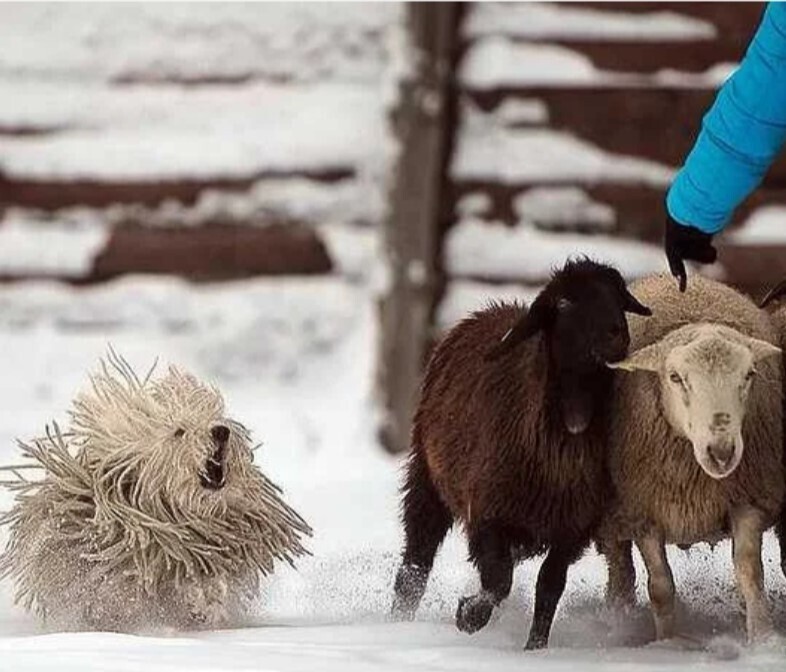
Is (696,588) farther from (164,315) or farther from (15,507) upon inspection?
(164,315)

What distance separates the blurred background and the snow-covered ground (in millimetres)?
16

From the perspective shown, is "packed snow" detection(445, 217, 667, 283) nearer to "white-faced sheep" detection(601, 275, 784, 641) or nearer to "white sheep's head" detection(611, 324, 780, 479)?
"white-faced sheep" detection(601, 275, 784, 641)

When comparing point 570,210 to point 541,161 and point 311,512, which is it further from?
point 311,512

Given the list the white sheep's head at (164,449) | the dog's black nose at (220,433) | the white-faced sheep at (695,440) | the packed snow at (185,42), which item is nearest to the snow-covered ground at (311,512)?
the white-faced sheep at (695,440)

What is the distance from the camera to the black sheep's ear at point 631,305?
4.26m

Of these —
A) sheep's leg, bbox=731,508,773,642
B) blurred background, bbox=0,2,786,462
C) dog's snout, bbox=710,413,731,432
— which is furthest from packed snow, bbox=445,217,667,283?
dog's snout, bbox=710,413,731,432

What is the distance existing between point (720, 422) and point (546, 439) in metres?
0.44

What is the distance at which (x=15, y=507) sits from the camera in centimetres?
476

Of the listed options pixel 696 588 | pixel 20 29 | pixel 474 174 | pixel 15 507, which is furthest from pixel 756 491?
pixel 20 29

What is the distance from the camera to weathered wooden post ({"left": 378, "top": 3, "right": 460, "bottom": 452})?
816 cm

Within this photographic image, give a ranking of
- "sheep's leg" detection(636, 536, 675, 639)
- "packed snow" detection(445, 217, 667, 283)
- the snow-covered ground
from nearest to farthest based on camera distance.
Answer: the snow-covered ground
"sheep's leg" detection(636, 536, 675, 639)
"packed snow" detection(445, 217, 667, 283)

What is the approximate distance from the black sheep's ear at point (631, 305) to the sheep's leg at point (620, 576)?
0.64 metres

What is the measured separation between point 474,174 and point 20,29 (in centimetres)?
221

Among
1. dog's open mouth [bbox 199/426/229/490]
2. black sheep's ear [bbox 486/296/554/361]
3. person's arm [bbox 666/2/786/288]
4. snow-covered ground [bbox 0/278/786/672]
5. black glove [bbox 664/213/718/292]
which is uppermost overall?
person's arm [bbox 666/2/786/288]
